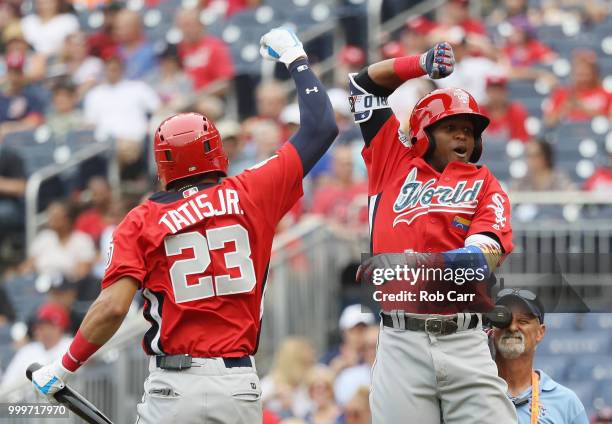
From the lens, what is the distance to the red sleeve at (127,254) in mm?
5691

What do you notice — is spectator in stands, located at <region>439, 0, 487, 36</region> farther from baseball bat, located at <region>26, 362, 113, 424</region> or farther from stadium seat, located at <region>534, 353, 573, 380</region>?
baseball bat, located at <region>26, 362, 113, 424</region>

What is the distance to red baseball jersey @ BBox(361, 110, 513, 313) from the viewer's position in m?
5.80

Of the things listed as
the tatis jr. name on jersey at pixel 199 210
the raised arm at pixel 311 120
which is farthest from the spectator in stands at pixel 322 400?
the tatis jr. name on jersey at pixel 199 210

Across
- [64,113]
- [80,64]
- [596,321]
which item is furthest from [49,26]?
[596,321]

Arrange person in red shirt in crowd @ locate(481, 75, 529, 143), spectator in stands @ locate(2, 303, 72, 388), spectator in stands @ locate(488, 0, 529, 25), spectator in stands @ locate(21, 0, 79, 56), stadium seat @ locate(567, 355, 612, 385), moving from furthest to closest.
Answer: spectator in stands @ locate(21, 0, 79, 56), spectator in stands @ locate(488, 0, 529, 25), person in red shirt in crowd @ locate(481, 75, 529, 143), spectator in stands @ locate(2, 303, 72, 388), stadium seat @ locate(567, 355, 612, 385)

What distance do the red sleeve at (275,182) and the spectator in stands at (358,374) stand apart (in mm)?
3822

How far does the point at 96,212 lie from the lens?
42.0ft

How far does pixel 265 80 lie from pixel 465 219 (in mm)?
8319

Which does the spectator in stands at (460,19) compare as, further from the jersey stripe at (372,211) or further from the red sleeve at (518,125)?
the jersey stripe at (372,211)

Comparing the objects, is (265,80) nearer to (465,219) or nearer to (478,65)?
(478,65)

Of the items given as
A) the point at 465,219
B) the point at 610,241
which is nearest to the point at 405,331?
the point at 465,219

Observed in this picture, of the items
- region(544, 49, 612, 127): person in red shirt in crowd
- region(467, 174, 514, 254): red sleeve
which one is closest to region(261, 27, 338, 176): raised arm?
region(467, 174, 514, 254): red sleeve

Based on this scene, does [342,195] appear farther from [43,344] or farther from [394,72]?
[394,72]

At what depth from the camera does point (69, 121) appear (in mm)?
14500
